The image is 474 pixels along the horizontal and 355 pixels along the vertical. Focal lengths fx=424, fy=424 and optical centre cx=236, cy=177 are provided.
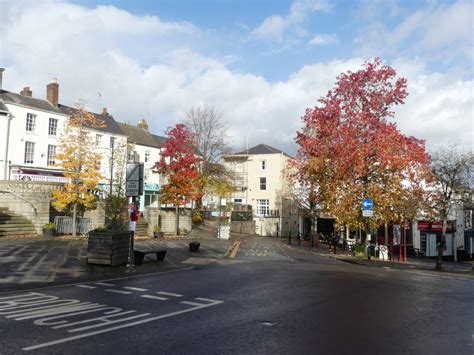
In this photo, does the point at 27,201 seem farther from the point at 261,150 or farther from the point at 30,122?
the point at 261,150

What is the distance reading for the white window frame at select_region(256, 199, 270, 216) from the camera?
56.7 meters

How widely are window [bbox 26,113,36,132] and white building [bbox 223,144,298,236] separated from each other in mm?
23477

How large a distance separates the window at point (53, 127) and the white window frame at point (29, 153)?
96.8 inches

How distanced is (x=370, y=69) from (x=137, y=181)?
1464 centimetres

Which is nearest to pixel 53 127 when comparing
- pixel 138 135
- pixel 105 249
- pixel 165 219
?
pixel 138 135

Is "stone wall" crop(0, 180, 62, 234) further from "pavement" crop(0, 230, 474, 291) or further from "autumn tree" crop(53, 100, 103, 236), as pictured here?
"pavement" crop(0, 230, 474, 291)

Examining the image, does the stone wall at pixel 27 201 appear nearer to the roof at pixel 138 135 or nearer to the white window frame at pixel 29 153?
the white window frame at pixel 29 153

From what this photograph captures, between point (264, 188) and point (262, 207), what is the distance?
2.58 m

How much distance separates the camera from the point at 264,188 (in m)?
57.2

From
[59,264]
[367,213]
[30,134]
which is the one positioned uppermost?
[30,134]

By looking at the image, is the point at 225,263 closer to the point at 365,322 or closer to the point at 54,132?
the point at 365,322

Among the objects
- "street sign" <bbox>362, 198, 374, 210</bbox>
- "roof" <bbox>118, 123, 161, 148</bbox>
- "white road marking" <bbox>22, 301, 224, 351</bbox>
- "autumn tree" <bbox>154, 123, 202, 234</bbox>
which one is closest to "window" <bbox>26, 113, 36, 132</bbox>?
"roof" <bbox>118, 123, 161, 148</bbox>

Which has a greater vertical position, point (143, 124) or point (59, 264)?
point (143, 124)

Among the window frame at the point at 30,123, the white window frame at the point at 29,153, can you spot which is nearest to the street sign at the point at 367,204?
the white window frame at the point at 29,153
